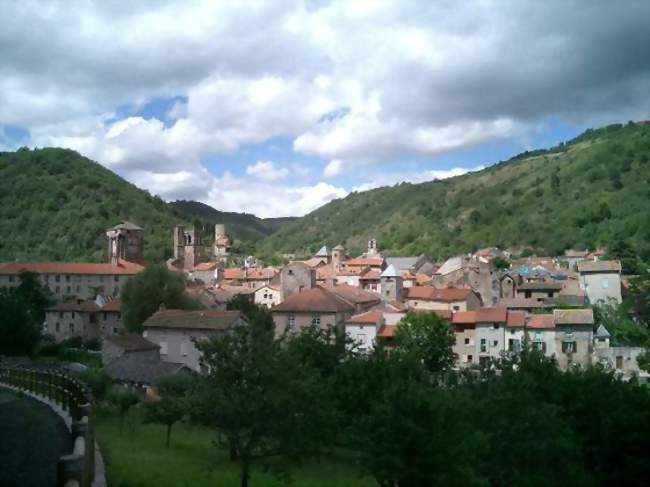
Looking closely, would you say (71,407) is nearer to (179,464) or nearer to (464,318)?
(179,464)

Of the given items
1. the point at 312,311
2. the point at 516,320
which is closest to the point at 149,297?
the point at 312,311

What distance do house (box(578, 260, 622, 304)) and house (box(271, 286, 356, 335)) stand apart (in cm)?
2415

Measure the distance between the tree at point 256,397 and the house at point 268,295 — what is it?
52.9 meters

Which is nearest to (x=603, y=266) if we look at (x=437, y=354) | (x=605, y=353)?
(x=605, y=353)

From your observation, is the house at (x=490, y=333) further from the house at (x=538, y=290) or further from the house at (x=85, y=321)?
the house at (x=85, y=321)

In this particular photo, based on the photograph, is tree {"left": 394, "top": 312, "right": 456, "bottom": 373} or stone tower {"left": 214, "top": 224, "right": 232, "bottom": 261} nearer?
tree {"left": 394, "top": 312, "right": 456, "bottom": 373}

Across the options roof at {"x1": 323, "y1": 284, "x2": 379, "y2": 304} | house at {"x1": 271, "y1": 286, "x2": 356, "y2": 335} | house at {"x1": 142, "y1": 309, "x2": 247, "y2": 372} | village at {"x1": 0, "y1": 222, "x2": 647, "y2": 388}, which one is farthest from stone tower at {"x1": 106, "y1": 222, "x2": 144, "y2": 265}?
house at {"x1": 142, "y1": 309, "x2": 247, "y2": 372}

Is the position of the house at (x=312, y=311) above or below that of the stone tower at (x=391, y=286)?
below

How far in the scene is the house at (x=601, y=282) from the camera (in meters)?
63.1

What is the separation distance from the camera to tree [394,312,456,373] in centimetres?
4806

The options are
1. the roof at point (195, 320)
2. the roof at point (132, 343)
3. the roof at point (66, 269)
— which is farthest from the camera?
the roof at point (66, 269)

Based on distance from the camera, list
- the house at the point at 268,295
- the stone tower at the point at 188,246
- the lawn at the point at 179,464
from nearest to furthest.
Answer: the lawn at the point at 179,464
the house at the point at 268,295
the stone tower at the point at 188,246

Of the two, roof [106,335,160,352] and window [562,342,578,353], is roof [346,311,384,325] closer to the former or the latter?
window [562,342,578,353]

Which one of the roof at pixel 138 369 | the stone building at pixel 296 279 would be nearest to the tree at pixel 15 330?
the roof at pixel 138 369
